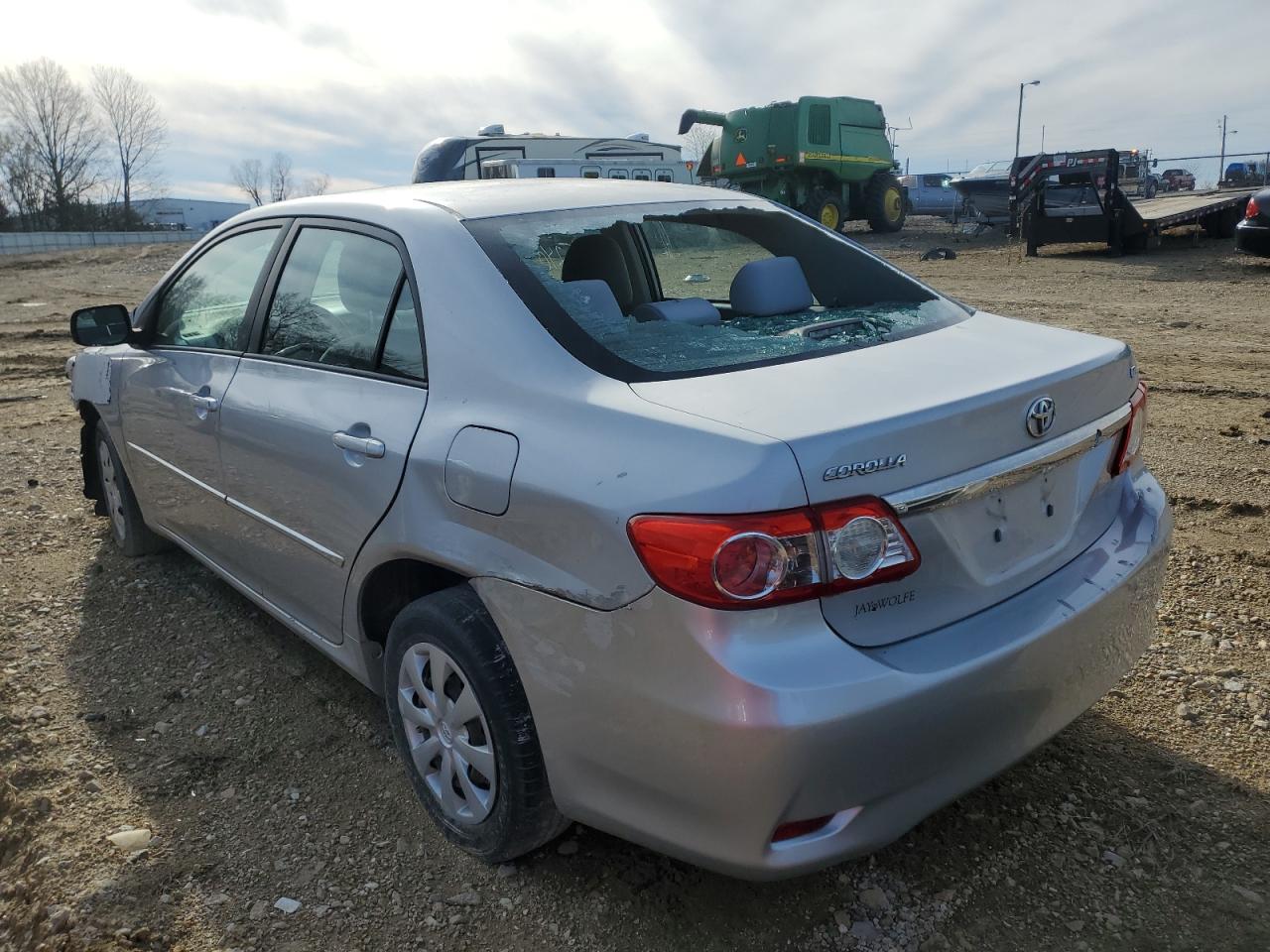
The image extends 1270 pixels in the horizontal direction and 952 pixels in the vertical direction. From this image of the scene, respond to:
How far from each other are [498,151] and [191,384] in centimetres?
1702

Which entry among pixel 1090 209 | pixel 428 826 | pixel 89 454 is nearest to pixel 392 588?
pixel 428 826

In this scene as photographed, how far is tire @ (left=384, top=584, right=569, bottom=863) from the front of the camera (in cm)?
218

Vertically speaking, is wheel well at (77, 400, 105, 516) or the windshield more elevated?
the windshield

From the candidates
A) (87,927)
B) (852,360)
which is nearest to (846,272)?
(852,360)

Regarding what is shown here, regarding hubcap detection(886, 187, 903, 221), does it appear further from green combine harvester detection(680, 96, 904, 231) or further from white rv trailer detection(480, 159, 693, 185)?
white rv trailer detection(480, 159, 693, 185)

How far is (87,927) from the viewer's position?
7.43 feet

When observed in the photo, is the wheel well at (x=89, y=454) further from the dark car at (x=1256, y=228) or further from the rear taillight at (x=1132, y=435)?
the dark car at (x=1256, y=228)

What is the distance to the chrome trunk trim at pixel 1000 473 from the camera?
1.84 m

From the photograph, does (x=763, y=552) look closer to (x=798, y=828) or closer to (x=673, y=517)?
A: (x=673, y=517)

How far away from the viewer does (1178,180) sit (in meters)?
41.7

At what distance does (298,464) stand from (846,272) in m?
1.74

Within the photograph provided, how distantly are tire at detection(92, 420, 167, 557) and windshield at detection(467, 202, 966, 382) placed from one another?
244 cm

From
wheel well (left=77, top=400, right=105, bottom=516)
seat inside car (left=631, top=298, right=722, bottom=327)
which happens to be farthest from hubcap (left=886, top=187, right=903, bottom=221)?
seat inside car (left=631, top=298, right=722, bottom=327)

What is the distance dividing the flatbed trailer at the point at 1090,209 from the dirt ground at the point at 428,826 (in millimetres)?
12949
